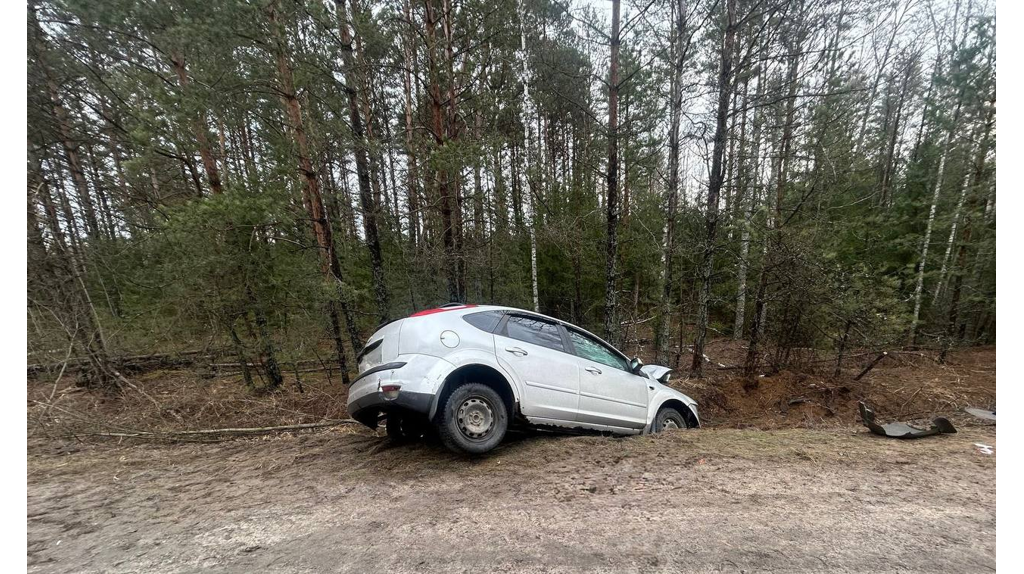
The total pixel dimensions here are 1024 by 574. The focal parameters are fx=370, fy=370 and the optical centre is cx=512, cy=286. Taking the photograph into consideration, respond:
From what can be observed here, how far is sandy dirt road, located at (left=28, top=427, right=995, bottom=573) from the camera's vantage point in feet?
7.15

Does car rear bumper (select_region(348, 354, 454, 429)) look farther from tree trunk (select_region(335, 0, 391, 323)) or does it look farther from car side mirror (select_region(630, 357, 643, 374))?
tree trunk (select_region(335, 0, 391, 323))

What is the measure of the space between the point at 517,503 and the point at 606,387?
2.05 meters

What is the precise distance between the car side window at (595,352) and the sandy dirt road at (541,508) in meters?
0.94

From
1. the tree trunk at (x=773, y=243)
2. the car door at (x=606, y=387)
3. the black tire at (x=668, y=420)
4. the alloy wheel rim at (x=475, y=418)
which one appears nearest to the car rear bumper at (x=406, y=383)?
the alloy wheel rim at (x=475, y=418)

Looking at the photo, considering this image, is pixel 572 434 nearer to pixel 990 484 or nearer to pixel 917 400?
pixel 990 484

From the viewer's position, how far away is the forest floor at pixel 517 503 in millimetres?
2195

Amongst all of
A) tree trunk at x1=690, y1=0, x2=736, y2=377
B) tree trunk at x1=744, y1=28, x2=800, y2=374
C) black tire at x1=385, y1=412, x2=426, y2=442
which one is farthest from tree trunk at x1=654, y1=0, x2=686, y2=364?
black tire at x1=385, y1=412, x2=426, y2=442

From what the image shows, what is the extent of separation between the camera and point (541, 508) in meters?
2.78

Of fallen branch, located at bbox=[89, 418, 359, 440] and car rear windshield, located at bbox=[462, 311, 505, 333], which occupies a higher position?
car rear windshield, located at bbox=[462, 311, 505, 333]

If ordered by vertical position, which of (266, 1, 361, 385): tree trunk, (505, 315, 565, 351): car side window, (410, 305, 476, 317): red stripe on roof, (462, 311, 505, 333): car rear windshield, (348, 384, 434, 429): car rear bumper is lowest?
(348, 384, 434, 429): car rear bumper

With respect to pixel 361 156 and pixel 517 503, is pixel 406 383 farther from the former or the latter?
pixel 361 156

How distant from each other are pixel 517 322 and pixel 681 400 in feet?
9.76

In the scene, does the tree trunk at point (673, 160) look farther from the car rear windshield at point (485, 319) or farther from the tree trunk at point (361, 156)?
the tree trunk at point (361, 156)

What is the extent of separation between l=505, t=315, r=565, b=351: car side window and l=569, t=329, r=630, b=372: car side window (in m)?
0.26
